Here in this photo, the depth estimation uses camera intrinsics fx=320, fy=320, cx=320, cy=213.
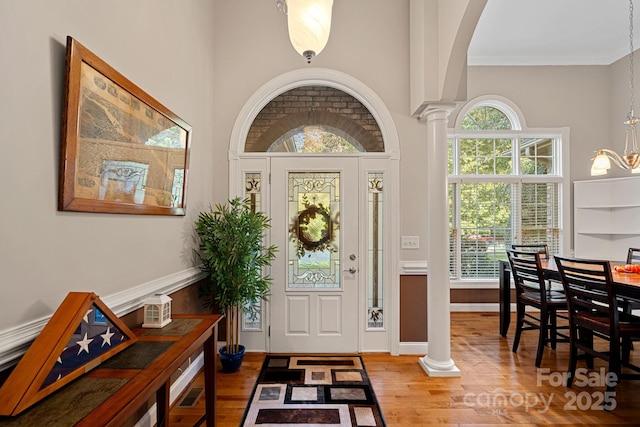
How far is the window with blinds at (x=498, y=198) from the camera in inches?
194

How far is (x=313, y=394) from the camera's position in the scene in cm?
257

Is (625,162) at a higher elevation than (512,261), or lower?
higher

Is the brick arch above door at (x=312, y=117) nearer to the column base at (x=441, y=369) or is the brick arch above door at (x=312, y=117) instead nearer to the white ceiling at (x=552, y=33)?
the white ceiling at (x=552, y=33)

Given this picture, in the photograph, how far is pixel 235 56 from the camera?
3.41 m

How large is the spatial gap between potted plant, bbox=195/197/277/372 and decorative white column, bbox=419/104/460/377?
5.18ft

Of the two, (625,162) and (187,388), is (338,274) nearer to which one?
(187,388)

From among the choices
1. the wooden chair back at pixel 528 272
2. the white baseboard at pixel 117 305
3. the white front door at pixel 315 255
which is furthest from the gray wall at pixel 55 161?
the wooden chair back at pixel 528 272

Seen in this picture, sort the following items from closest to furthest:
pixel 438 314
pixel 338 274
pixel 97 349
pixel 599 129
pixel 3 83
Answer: pixel 3 83, pixel 97 349, pixel 438 314, pixel 338 274, pixel 599 129

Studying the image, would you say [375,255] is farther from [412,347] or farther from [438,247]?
[412,347]

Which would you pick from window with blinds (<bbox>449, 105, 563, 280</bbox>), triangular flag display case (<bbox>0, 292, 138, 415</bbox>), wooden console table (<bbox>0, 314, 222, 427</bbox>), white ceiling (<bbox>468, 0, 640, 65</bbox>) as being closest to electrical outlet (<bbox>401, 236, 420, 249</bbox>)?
window with blinds (<bbox>449, 105, 563, 280</bbox>)

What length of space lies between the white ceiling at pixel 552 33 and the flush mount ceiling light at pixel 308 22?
3.09m

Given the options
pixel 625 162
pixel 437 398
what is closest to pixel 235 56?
pixel 437 398

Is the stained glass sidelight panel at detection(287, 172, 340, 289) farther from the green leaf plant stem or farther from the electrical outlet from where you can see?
the electrical outlet

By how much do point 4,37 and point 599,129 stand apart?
6.64m
